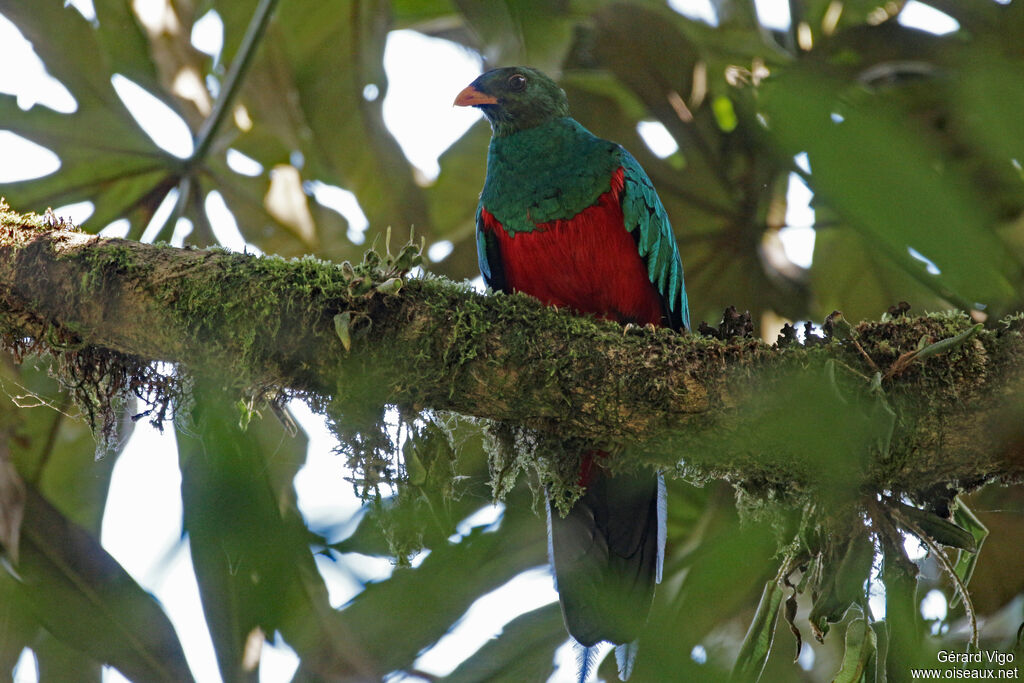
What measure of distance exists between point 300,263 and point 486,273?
153 cm

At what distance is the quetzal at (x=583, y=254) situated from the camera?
3.30 m

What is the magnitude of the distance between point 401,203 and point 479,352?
265cm

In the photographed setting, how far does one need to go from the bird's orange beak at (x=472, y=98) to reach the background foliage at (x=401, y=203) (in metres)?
0.38

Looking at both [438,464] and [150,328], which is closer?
[150,328]

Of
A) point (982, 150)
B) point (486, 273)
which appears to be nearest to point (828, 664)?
point (486, 273)

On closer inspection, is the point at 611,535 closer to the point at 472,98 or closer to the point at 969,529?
the point at 969,529

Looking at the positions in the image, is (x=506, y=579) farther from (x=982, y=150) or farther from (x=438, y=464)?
(x=982, y=150)

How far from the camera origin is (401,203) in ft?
16.4

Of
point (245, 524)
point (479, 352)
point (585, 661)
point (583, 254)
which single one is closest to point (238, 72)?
point (583, 254)

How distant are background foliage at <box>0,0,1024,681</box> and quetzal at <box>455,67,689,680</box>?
0.28 meters

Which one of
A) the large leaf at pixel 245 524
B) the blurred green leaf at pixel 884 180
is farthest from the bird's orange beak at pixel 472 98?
the blurred green leaf at pixel 884 180

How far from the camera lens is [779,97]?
0.54 metres

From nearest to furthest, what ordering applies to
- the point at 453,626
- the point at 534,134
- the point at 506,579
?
the point at 453,626 → the point at 506,579 → the point at 534,134

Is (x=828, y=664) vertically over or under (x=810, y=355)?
under
